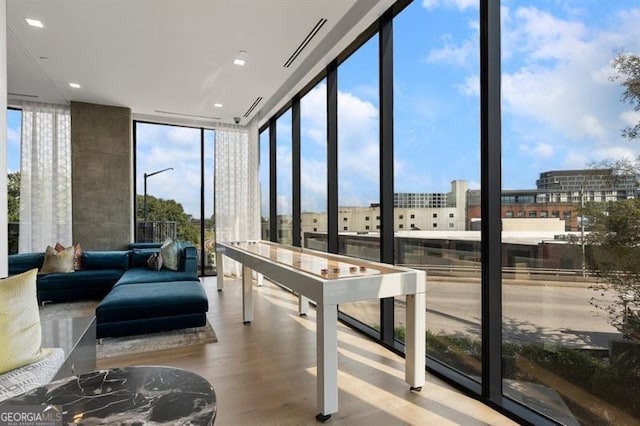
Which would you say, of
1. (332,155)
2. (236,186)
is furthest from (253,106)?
(332,155)

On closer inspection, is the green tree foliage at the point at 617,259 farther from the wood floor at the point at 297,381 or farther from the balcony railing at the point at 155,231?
the balcony railing at the point at 155,231

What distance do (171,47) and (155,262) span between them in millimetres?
2827

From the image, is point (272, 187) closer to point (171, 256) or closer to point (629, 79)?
point (171, 256)

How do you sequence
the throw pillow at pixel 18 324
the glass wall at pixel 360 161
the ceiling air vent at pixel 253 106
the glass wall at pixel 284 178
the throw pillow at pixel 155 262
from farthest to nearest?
the glass wall at pixel 284 178 → the ceiling air vent at pixel 253 106 → the throw pillow at pixel 155 262 → the glass wall at pixel 360 161 → the throw pillow at pixel 18 324

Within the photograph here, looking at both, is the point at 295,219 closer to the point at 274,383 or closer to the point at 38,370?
the point at 274,383

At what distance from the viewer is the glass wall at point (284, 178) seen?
5449mm

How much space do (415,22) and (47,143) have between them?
565 cm

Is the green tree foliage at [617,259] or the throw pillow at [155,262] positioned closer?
the green tree foliage at [617,259]

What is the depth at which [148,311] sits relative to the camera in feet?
10.5

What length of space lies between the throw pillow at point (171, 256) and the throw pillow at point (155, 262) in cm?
5

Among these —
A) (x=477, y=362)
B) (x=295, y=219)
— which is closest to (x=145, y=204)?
(x=295, y=219)

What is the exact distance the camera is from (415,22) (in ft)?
9.16

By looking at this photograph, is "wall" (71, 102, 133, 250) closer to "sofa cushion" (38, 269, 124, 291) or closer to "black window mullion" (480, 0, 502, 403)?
"sofa cushion" (38, 269, 124, 291)

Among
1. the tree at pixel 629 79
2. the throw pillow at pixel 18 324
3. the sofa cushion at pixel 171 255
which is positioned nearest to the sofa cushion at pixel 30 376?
the throw pillow at pixel 18 324
